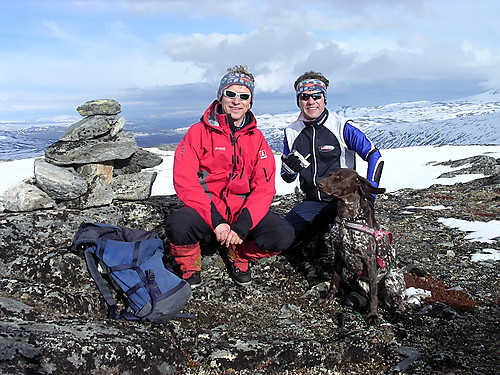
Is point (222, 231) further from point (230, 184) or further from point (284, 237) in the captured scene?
point (284, 237)

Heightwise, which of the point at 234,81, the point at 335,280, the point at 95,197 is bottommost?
the point at 335,280

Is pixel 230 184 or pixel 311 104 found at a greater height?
pixel 311 104

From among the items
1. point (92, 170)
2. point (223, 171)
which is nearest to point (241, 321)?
point (223, 171)

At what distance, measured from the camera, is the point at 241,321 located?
4574mm

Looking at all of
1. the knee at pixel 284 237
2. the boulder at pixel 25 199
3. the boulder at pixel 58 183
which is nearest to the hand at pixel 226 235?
the knee at pixel 284 237

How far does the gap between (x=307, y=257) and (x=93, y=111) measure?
243 inches

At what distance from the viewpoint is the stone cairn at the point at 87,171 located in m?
6.91

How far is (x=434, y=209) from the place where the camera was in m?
9.51

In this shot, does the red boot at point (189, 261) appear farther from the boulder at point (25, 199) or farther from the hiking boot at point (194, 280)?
the boulder at point (25, 199)

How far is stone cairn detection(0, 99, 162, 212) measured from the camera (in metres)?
6.91

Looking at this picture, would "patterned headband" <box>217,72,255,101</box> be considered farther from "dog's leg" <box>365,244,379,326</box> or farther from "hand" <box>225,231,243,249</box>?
"dog's leg" <box>365,244,379,326</box>

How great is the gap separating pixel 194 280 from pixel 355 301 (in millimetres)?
2258

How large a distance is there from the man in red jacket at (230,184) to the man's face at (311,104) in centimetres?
110

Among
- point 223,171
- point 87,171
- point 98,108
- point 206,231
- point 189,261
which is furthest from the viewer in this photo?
point 98,108
